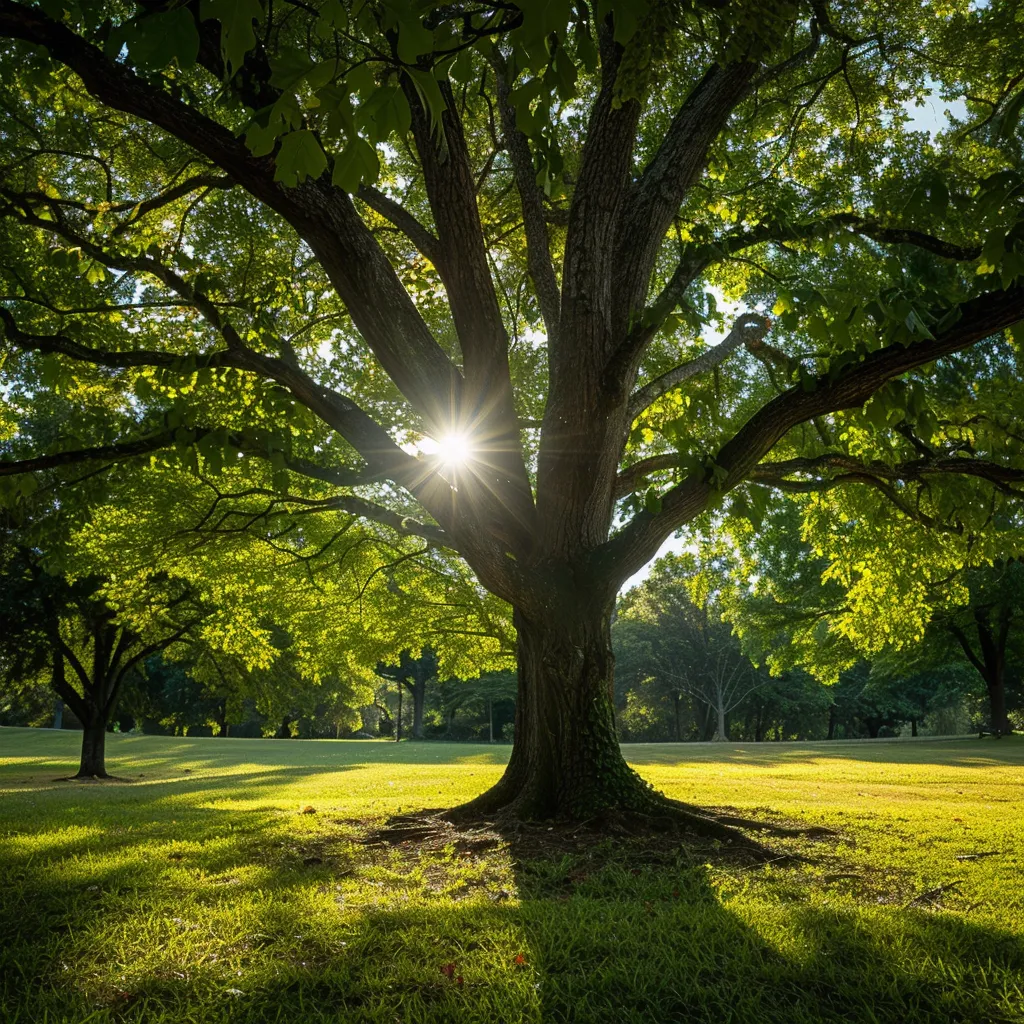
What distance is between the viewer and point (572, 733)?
605 cm

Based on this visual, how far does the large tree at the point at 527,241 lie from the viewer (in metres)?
2.62

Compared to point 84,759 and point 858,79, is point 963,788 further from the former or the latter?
point 84,759

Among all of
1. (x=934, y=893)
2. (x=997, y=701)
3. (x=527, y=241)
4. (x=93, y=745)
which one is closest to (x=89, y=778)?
(x=93, y=745)

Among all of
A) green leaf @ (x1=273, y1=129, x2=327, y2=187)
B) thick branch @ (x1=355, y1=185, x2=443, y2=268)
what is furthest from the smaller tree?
green leaf @ (x1=273, y1=129, x2=327, y2=187)

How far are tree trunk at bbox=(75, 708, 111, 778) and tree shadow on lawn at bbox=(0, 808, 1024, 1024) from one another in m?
14.9

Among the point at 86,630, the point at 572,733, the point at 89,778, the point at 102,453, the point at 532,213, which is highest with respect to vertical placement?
the point at 532,213

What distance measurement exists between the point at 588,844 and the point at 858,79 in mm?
9049

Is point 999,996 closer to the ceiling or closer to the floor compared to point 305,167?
closer to the floor

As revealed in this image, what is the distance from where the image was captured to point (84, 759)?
17844mm

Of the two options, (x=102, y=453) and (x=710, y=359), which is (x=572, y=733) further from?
(x=102, y=453)

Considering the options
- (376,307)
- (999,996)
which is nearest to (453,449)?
(376,307)

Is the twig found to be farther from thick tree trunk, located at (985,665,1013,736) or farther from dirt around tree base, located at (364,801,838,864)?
thick tree trunk, located at (985,665,1013,736)

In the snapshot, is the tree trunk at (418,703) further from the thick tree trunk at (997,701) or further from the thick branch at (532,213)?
the thick branch at (532,213)

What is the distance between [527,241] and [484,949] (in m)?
6.12
